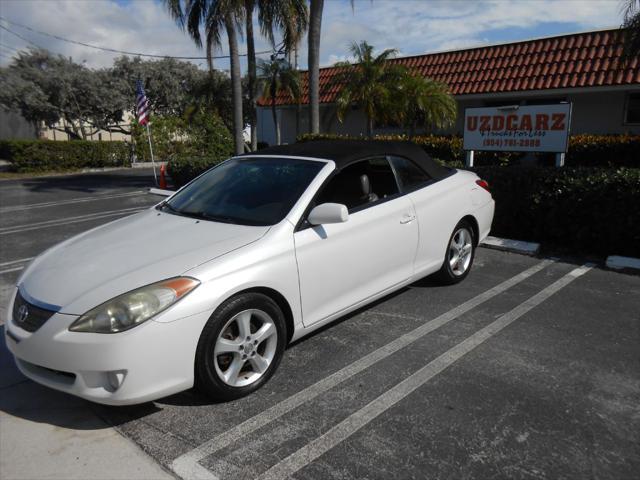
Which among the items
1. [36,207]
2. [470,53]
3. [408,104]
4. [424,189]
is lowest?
[36,207]

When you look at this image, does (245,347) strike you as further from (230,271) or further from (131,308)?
(131,308)

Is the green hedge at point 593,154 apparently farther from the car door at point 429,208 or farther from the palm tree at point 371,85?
the car door at point 429,208

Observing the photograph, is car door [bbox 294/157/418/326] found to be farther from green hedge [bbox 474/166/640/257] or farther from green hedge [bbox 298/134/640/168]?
green hedge [bbox 298/134/640/168]

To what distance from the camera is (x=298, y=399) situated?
3.17 meters

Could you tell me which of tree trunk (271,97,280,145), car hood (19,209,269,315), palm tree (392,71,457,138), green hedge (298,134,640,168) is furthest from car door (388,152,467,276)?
tree trunk (271,97,280,145)

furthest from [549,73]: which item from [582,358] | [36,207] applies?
[36,207]

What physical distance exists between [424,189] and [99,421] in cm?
Answer: 320

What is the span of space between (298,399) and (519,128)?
19.4 feet

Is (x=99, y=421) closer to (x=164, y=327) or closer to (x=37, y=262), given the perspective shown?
(x=164, y=327)

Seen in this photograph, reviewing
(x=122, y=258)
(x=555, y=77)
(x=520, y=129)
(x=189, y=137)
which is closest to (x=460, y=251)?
(x=520, y=129)

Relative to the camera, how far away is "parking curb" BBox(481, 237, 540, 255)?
6.46 metres

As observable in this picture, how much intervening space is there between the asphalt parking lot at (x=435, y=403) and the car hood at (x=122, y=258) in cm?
77

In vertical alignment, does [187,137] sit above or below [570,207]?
above

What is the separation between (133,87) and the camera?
34.0 metres
